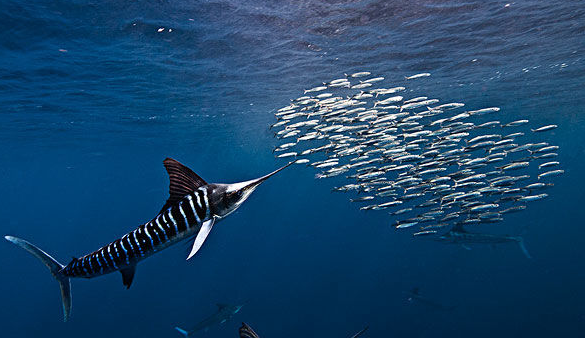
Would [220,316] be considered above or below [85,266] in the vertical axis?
below

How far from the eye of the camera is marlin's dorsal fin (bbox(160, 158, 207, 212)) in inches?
111

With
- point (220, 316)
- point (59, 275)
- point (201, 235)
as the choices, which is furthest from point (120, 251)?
point (220, 316)

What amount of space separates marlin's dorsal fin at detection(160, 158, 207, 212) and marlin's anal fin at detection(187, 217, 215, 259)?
11.5 inches

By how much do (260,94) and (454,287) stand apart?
20.3 m

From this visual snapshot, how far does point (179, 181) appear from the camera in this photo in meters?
2.84

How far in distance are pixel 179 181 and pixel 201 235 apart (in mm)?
495

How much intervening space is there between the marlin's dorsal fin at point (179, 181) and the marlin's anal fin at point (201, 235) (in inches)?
11.5

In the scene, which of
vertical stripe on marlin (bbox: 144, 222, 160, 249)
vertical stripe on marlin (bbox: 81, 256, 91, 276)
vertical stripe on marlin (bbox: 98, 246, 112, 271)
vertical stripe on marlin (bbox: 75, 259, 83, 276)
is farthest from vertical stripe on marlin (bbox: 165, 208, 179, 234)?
vertical stripe on marlin (bbox: 75, 259, 83, 276)

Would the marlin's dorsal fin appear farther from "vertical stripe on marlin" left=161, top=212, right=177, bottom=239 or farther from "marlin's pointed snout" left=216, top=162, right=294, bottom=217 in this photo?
"marlin's pointed snout" left=216, top=162, right=294, bottom=217

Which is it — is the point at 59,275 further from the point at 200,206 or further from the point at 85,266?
the point at 200,206

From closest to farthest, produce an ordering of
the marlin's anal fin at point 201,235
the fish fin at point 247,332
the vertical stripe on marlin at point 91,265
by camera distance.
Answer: the marlin's anal fin at point 201,235 → the vertical stripe on marlin at point 91,265 → the fish fin at point 247,332

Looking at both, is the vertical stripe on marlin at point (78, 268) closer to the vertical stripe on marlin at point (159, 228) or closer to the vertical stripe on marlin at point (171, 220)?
the vertical stripe on marlin at point (159, 228)

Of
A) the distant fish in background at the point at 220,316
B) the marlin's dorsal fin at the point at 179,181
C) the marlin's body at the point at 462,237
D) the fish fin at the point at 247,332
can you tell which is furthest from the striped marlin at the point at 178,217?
the marlin's body at the point at 462,237

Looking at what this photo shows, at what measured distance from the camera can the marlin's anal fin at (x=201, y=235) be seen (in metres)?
2.45
